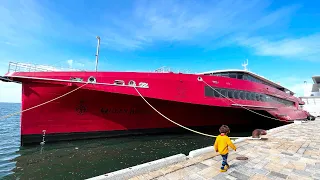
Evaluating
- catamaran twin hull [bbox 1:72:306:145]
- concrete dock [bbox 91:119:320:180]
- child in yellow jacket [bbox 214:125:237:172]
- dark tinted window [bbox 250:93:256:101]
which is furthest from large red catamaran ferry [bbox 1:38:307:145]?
child in yellow jacket [bbox 214:125:237:172]

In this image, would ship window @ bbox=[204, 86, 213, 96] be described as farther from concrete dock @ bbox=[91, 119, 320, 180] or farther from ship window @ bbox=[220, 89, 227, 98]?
concrete dock @ bbox=[91, 119, 320, 180]

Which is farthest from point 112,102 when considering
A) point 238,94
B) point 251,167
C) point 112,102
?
point 238,94

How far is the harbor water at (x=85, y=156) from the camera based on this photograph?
6.03 metres

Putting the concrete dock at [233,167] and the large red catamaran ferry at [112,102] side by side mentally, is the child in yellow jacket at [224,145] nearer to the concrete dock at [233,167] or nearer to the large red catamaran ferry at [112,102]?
the concrete dock at [233,167]

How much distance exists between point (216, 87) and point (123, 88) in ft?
22.4

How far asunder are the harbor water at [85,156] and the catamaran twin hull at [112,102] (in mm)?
737

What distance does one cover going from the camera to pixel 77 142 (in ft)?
31.7

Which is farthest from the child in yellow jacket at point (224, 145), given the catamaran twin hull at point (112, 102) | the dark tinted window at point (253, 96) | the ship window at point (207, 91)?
the dark tinted window at point (253, 96)

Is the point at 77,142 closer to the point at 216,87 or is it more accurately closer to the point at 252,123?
the point at 216,87

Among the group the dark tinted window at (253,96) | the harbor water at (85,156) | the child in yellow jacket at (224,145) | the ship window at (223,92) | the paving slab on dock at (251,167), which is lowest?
the harbor water at (85,156)

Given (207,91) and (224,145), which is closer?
(224,145)

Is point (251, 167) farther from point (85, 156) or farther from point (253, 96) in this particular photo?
point (253, 96)

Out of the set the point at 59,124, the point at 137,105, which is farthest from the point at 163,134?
the point at 59,124

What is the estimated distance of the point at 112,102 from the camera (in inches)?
410
